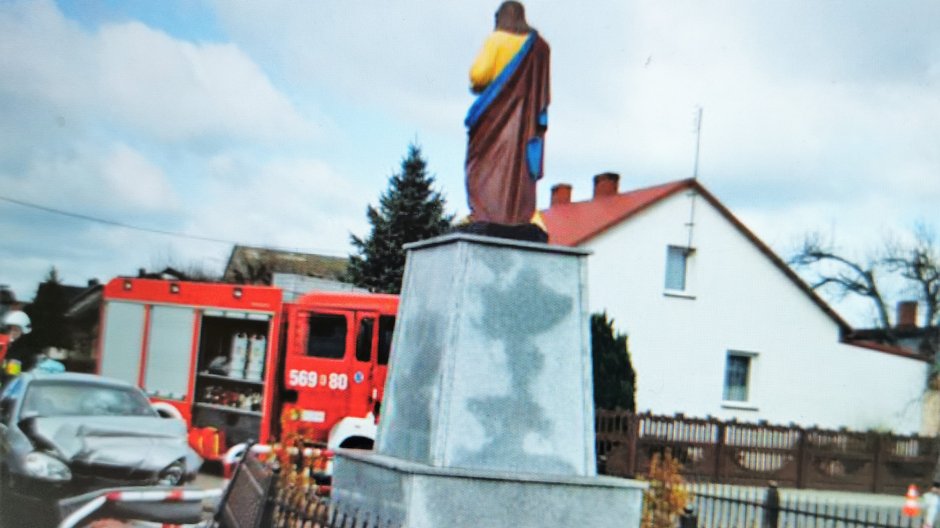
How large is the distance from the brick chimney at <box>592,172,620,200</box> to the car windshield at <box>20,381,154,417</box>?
14868mm

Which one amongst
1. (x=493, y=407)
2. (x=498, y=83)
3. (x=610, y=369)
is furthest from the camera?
(x=610, y=369)

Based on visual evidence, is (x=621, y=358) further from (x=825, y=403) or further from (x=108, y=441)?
(x=108, y=441)

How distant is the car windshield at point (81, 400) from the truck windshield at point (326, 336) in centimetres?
224

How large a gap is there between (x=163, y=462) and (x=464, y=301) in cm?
451

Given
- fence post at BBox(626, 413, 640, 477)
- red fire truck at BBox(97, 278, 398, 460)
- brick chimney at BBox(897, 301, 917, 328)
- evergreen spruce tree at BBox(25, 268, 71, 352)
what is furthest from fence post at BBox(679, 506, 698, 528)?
brick chimney at BBox(897, 301, 917, 328)

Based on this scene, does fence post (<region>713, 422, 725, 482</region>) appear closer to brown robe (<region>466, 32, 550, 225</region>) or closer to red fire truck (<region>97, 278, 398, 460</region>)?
red fire truck (<region>97, 278, 398, 460</region>)

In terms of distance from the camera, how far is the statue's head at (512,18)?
671 cm

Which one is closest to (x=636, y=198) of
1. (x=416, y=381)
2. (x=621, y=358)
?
(x=621, y=358)

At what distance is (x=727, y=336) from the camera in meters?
22.0

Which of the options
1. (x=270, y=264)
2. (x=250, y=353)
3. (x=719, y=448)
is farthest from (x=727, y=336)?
(x=250, y=353)

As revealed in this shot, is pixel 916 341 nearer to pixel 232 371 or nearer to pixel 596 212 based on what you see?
pixel 596 212

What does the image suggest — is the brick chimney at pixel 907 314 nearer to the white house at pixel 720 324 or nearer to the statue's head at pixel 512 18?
the white house at pixel 720 324

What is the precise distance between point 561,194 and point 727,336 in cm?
500

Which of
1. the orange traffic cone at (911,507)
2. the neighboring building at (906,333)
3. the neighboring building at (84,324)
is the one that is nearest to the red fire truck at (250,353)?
the neighboring building at (84,324)
